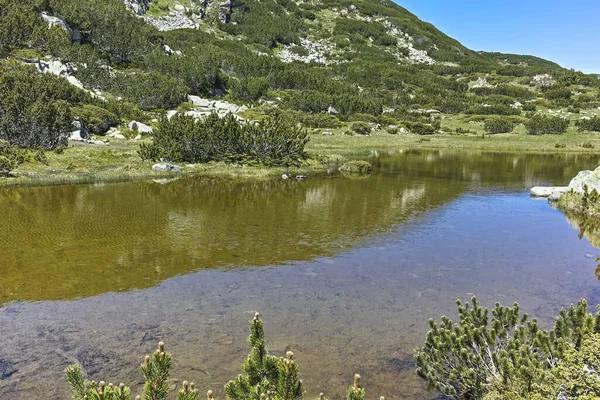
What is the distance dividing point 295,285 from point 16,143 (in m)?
38.6

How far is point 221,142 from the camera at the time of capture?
42281 mm

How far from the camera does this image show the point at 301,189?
31938 mm

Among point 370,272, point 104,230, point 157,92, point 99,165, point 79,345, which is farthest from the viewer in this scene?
point 157,92

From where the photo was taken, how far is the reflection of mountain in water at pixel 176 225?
14.3 metres

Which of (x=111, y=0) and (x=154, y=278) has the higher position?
(x=111, y=0)

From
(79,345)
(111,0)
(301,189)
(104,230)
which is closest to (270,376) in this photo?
(79,345)

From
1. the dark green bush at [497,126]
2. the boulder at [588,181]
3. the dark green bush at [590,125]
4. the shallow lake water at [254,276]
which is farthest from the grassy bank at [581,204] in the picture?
the dark green bush at [590,125]

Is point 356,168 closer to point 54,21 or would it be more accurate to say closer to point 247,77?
point 247,77

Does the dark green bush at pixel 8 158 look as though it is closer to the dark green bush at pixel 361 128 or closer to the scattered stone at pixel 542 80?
the dark green bush at pixel 361 128

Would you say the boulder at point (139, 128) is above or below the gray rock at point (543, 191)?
above

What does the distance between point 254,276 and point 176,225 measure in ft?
26.5

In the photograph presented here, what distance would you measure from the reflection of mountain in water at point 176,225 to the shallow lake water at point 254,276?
11cm

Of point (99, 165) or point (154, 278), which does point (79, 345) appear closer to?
point (154, 278)

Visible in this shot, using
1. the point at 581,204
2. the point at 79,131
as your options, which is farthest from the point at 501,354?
the point at 79,131
